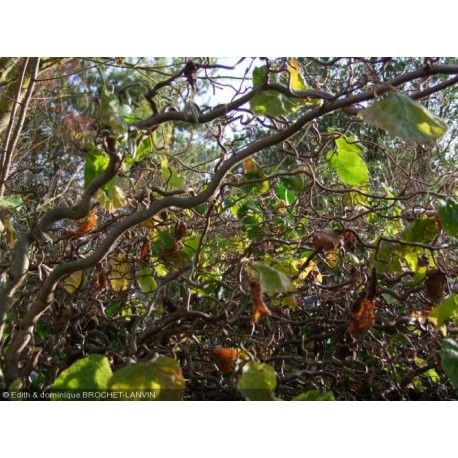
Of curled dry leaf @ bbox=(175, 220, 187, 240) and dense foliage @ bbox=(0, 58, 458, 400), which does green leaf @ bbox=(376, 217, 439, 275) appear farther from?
curled dry leaf @ bbox=(175, 220, 187, 240)

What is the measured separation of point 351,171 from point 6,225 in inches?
32.6

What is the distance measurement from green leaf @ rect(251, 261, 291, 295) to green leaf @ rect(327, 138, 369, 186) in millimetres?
499

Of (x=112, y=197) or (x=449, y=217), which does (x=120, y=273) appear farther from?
(x=449, y=217)

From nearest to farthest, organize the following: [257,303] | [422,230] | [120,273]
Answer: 1. [257,303]
2. [422,230]
3. [120,273]

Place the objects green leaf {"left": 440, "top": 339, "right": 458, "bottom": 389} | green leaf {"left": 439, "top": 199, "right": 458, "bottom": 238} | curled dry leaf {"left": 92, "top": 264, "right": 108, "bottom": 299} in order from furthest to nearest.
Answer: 1. curled dry leaf {"left": 92, "top": 264, "right": 108, "bottom": 299}
2. green leaf {"left": 439, "top": 199, "right": 458, "bottom": 238}
3. green leaf {"left": 440, "top": 339, "right": 458, "bottom": 389}

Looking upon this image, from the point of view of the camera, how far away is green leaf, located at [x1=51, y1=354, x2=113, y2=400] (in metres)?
0.92

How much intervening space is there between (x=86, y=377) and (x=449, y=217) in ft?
2.19

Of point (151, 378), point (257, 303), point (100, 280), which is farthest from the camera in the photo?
point (100, 280)

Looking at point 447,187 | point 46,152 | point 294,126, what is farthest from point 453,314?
point 46,152

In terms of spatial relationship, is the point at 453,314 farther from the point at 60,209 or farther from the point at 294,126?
the point at 60,209

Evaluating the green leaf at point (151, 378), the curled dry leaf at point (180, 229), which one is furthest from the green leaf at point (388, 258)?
the green leaf at point (151, 378)

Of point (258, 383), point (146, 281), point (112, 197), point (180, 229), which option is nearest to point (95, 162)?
point (112, 197)

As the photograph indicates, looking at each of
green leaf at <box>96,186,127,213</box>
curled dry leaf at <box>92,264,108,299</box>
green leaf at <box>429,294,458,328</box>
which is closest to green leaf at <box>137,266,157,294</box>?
curled dry leaf at <box>92,264,108,299</box>

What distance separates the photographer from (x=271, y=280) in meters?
0.99
